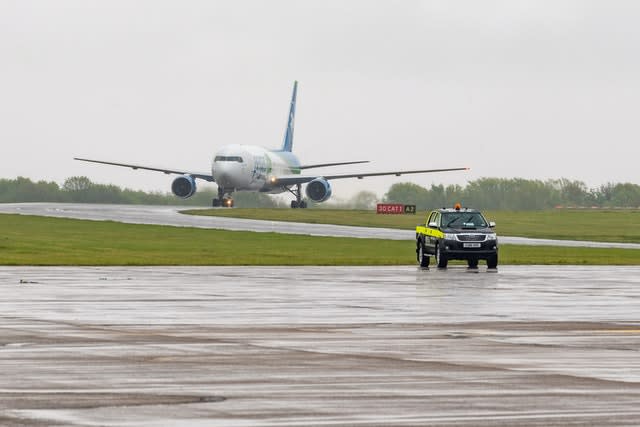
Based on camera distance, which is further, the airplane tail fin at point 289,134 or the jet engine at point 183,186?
the airplane tail fin at point 289,134

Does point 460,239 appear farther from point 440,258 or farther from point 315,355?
point 315,355

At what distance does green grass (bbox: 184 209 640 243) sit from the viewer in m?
83.1

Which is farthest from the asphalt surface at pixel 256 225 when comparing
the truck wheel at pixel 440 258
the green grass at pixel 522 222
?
the truck wheel at pixel 440 258

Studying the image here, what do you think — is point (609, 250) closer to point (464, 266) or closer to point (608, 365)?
point (464, 266)

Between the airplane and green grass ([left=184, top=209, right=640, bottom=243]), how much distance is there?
575 cm

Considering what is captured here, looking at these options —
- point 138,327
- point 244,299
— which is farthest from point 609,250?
point 138,327

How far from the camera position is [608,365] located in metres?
15.5

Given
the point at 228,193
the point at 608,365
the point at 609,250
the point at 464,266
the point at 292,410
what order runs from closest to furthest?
the point at 292,410 → the point at 608,365 → the point at 464,266 → the point at 609,250 → the point at 228,193

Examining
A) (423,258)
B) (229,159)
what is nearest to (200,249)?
(423,258)

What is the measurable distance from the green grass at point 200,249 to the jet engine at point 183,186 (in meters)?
35.5

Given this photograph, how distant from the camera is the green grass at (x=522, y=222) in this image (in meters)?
83.1

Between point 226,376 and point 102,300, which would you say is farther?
point 102,300

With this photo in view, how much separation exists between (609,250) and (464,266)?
15.8 meters

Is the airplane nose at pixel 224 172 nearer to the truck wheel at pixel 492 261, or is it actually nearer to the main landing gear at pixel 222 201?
the main landing gear at pixel 222 201
